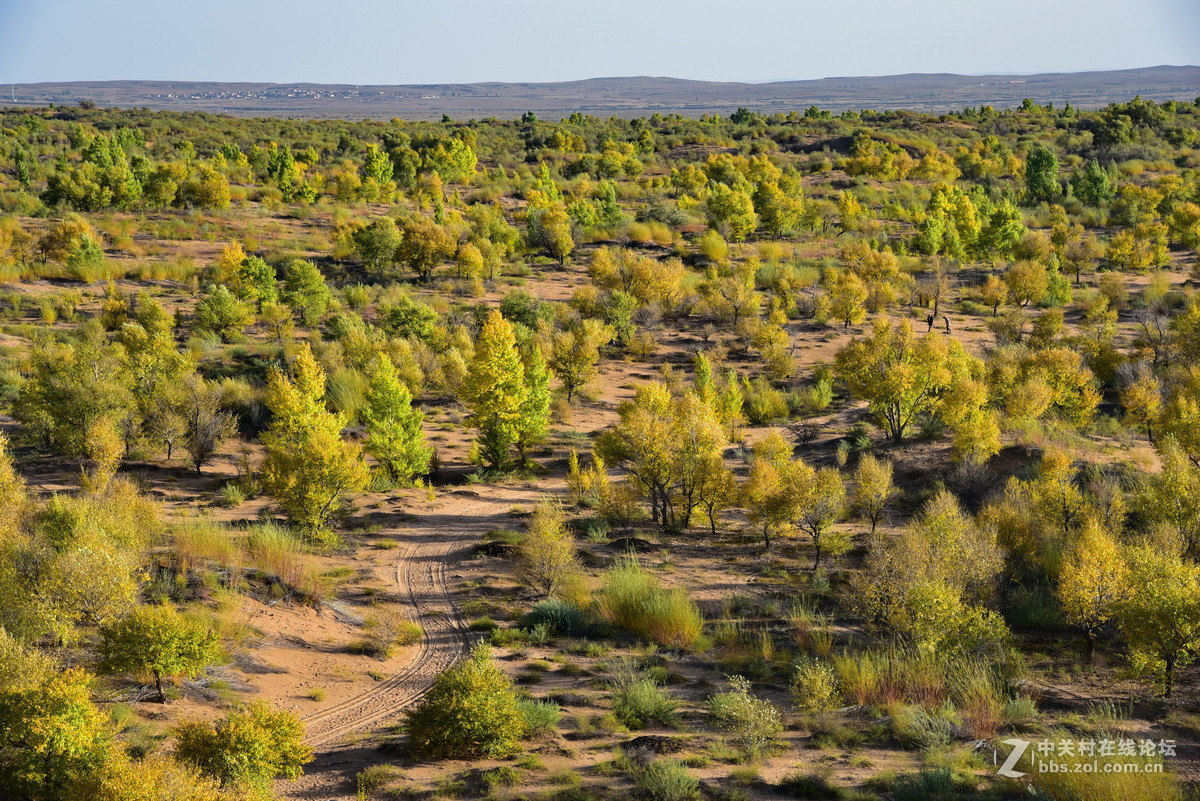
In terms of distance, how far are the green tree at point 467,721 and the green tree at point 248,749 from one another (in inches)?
87.0

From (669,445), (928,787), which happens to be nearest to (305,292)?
(669,445)

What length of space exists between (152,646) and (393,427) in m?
15.2

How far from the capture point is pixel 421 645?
23.0 metres

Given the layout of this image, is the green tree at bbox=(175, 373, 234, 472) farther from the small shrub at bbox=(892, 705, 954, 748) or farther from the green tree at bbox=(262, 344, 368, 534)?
the small shrub at bbox=(892, 705, 954, 748)

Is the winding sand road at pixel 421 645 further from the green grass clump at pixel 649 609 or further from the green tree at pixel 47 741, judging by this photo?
the green grass clump at pixel 649 609

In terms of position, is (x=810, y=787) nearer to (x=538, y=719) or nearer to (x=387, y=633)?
(x=538, y=719)

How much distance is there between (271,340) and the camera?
157ft

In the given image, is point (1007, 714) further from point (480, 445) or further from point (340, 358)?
point (340, 358)

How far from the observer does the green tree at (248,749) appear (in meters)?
15.1

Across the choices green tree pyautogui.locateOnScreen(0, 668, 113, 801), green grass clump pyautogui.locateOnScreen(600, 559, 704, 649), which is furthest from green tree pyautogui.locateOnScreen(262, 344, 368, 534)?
green tree pyautogui.locateOnScreen(0, 668, 113, 801)

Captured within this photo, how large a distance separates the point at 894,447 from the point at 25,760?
1169 inches

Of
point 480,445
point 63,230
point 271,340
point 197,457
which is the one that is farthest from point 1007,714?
point 63,230

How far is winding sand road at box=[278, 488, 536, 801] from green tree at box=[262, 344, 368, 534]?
2.83 metres

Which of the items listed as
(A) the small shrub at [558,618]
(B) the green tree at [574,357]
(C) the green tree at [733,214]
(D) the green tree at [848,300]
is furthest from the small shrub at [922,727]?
(C) the green tree at [733,214]
